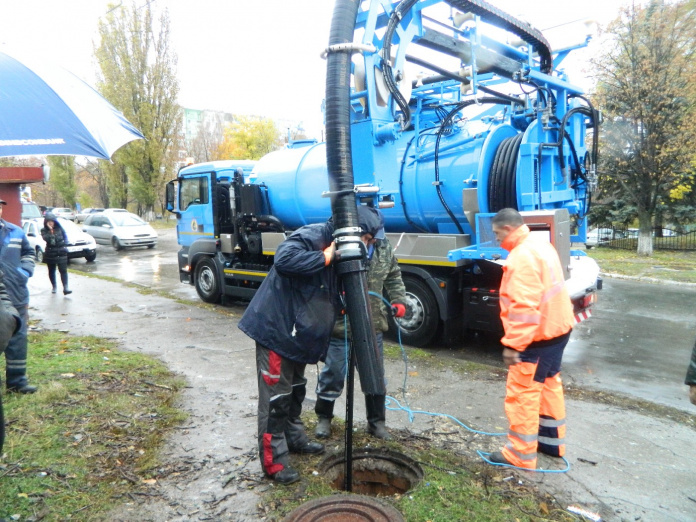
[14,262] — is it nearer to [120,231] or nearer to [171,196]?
[171,196]

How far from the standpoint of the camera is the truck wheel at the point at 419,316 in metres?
6.82

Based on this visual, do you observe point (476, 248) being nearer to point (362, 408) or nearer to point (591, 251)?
point (362, 408)

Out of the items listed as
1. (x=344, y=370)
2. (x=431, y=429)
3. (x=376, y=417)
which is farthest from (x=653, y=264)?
(x=344, y=370)

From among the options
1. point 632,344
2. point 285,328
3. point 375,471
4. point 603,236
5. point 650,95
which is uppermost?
point 650,95

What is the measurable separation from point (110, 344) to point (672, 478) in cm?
639

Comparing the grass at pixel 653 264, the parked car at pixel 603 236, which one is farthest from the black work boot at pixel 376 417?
the parked car at pixel 603 236

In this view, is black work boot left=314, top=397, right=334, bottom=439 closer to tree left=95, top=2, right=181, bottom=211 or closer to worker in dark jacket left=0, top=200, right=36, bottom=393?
worker in dark jacket left=0, top=200, right=36, bottom=393

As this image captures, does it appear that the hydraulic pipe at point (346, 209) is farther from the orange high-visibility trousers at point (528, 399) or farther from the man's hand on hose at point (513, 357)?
the orange high-visibility trousers at point (528, 399)

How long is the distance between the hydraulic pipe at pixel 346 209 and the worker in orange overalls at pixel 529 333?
1.00 meters

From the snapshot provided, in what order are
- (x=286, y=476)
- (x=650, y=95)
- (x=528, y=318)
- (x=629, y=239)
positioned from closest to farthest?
1. (x=286, y=476)
2. (x=528, y=318)
3. (x=650, y=95)
4. (x=629, y=239)

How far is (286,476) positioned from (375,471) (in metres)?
0.66

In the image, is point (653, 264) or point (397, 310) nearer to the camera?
point (397, 310)

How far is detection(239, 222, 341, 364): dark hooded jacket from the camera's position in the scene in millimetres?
3238

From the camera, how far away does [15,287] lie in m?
4.84
